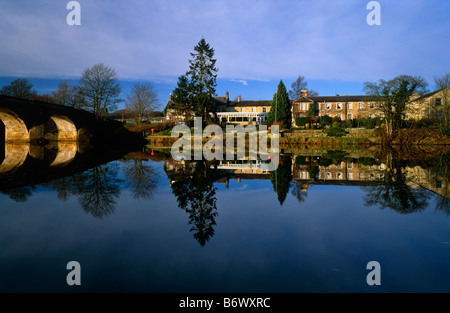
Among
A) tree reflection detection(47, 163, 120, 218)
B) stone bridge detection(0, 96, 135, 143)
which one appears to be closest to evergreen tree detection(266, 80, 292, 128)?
stone bridge detection(0, 96, 135, 143)

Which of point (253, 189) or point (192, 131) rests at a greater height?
point (192, 131)

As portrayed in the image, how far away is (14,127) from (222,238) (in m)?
32.9

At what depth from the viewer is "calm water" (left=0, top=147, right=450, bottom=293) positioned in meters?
2.95

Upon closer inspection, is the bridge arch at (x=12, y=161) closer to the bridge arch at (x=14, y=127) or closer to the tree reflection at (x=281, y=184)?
the bridge arch at (x=14, y=127)

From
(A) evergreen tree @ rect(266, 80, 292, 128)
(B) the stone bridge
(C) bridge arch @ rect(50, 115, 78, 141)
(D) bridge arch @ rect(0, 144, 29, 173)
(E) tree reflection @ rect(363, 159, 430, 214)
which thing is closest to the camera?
(E) tree reflection @ rect(363, 159, 430, 214)

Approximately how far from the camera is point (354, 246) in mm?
3924

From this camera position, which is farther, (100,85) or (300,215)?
(100,85)

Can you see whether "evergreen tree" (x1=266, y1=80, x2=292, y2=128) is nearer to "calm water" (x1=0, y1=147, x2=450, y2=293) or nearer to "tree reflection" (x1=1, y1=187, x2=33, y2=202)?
"calm water" (x1=0, y1=147, x2=450, y2=293)

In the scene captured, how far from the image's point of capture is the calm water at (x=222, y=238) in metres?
2.95

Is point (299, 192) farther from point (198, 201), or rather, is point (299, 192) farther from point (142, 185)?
point (142, 185)

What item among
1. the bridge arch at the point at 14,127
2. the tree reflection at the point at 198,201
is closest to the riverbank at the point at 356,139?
the bridge arch at the point at 14,127

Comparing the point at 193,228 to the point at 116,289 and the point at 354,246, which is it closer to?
the point at 116,289
